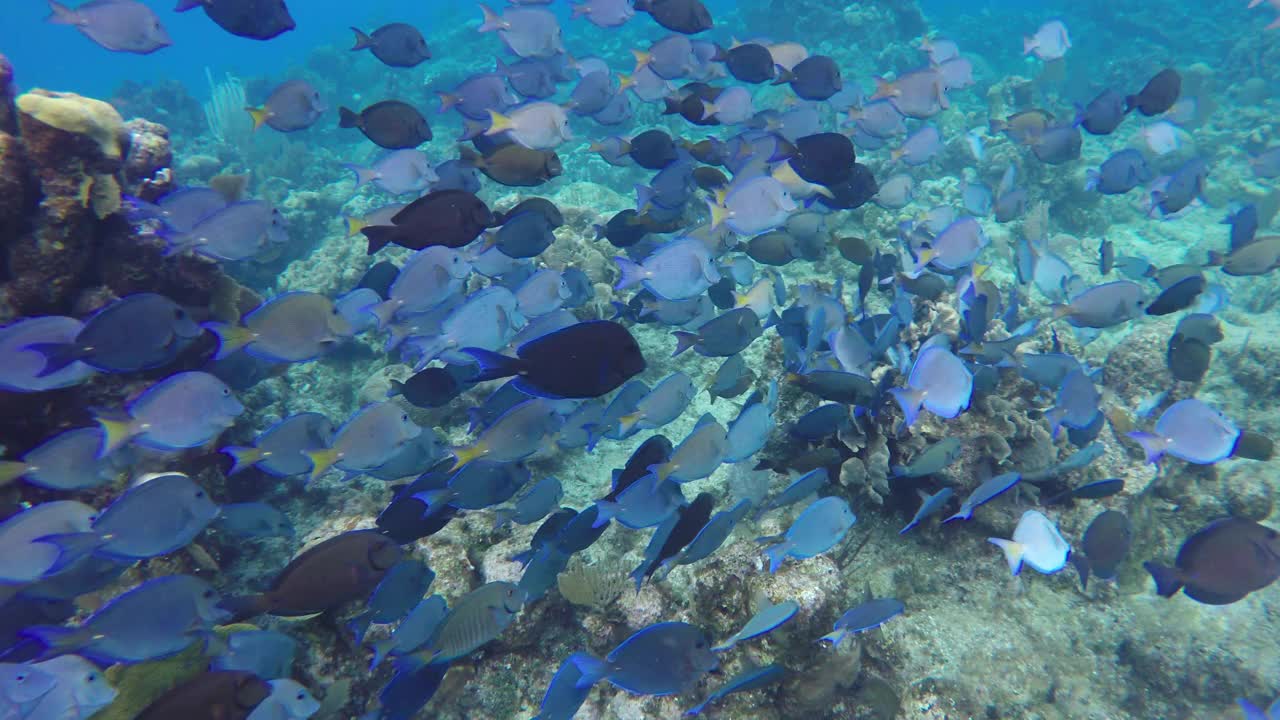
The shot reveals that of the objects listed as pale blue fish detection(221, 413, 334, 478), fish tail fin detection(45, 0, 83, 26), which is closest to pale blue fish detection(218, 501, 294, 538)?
pale blue fish detection(221, 413, 334, 478)

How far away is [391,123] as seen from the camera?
15.1 feet

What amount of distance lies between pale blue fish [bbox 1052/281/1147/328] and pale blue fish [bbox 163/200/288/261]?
6130 mm

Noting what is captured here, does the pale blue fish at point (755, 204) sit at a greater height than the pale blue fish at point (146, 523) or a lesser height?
greater

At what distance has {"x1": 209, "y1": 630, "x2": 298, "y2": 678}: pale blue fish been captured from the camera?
282cm

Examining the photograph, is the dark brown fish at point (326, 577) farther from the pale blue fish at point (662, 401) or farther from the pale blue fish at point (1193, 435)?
the pale blue fish at point (1193, 435)

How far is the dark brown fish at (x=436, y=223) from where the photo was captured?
10.2 ft

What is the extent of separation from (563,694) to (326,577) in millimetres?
1283

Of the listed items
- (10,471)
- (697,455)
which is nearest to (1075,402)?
(697,455)

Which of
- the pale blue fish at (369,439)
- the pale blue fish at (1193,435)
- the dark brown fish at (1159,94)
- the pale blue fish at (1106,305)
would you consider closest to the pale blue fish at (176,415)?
the pale blue fish at (369,439)

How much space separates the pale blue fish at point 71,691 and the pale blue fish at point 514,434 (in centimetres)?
174

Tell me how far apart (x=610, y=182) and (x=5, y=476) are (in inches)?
510

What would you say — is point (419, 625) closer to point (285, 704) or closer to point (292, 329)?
point (285, 704)

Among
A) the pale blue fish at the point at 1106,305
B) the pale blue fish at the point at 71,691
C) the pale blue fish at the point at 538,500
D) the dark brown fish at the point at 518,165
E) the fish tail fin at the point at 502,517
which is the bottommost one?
the fish tail fin at the point at 502,517

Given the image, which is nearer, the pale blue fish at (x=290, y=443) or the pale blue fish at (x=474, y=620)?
the pale blue fish at (x=474, y=620)
